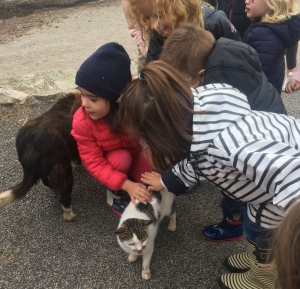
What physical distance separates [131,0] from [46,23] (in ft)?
16.2

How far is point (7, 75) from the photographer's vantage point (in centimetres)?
491

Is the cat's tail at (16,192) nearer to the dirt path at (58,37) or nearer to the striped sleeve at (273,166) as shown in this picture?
the striped sleeve at (273,166)

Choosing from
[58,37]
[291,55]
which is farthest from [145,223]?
[58,37]

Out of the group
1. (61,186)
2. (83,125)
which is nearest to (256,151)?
(83,125)

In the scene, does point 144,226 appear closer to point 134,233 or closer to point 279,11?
point 134,233

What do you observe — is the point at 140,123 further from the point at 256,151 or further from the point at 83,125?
the point at 83,125

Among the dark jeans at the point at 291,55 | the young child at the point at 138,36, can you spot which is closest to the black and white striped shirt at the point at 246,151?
the young child at the point at 138,36

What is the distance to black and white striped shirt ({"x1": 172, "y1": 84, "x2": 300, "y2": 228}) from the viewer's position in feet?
4.67

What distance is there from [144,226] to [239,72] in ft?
3.27

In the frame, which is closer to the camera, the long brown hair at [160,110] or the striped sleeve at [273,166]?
the striped sleeve at [273,166]

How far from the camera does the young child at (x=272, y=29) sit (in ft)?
8.61

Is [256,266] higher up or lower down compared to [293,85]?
lower down

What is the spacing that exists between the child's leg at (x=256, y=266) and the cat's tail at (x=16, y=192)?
4.43ft

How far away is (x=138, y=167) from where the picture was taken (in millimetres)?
2836
